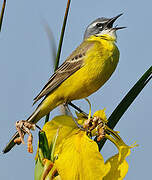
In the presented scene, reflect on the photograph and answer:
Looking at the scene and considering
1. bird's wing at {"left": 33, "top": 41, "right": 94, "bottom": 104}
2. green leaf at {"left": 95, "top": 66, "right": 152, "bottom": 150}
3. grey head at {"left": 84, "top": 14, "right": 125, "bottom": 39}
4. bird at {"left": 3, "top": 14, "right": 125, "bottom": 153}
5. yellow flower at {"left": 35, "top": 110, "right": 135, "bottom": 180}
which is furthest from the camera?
grey head at {"left": 84, "top": 14, "right": 125, "bottom": 39}

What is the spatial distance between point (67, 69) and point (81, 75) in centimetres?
25

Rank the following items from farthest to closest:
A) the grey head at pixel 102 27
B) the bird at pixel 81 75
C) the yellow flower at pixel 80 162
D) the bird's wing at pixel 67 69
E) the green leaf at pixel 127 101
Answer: the grey head at pixel 102 27 → the bird's wing at pixel 67 69 → the bird at pixel 81 75 → the green leaf at pixel 127 101 → the yellow flower at pixel 80 162

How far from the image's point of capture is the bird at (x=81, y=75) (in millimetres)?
2943

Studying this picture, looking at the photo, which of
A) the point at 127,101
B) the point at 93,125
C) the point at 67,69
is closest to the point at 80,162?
the point at 93,125

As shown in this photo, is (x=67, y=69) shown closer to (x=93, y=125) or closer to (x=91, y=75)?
(x=91, y=75)

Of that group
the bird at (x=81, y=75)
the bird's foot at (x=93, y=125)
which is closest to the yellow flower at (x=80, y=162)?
the bird's foot at (x=93, y=125)

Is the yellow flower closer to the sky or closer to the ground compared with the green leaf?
closer to the ground

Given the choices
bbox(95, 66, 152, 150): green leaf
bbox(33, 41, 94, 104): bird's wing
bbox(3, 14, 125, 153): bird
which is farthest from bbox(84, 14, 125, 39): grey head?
bbox(95, 66, 152, 150): green leaf

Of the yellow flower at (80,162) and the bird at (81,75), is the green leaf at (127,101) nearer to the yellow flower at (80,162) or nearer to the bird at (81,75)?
the yellow flower at (80,162)

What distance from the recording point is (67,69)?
3.27m

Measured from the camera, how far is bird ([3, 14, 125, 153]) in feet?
9.65

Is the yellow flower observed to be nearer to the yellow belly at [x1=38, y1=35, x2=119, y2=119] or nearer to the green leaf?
the green leaf

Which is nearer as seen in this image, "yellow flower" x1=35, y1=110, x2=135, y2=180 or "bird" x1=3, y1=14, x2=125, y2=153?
"yellow flower" x1=35, y1=110, x2=135, y2=180

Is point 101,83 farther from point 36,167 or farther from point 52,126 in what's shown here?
point 36,167
